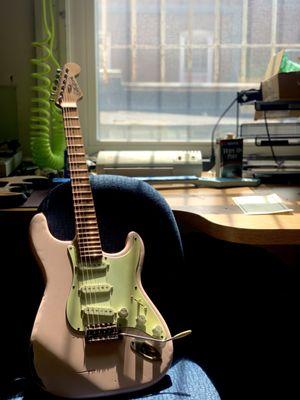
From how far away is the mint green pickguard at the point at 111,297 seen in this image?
44.2 inches

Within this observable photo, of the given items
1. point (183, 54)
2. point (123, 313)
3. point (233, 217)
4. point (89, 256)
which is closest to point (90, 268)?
Answer: point (89, 256)

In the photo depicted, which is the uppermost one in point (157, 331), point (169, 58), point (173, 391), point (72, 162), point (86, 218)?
point (169, 58)

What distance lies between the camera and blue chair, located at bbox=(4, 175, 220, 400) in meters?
1.29

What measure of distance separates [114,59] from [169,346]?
132 centimetres

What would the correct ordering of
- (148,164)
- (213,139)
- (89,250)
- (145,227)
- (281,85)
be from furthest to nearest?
(213,139)
(148,164)
(281,85)
(145,227)
(89,250)

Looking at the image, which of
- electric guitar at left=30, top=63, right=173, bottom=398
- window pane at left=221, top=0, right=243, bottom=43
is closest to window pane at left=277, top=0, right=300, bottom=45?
window pane at left=221, top=0, right=243, bottom=43

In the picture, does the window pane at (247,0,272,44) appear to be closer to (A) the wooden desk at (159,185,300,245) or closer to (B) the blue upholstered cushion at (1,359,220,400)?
(A) the wooden desk at (159,185,300,245)

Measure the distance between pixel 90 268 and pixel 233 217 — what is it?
1.33ft

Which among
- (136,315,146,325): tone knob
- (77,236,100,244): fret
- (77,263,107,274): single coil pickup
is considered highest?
(77,236,100,244): fret

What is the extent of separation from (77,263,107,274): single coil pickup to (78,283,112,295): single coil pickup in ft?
0.12

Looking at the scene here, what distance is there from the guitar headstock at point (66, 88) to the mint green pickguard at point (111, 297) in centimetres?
43

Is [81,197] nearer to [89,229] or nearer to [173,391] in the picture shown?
[89,229]

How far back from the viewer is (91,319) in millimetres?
1116

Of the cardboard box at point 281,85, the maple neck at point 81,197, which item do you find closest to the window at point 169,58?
the cardboard box at point 281,85
